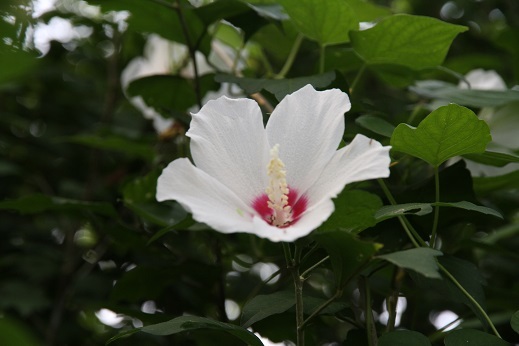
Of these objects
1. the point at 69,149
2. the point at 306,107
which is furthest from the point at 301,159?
the point at 69,149

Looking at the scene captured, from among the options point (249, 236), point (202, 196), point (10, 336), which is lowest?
point (249, 236)

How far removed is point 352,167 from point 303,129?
0.43ft

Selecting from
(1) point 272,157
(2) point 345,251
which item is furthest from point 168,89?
(2) point 345,251

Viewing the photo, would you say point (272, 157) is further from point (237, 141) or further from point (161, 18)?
point (161, 18)

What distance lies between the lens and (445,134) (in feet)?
3.31

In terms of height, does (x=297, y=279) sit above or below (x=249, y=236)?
above

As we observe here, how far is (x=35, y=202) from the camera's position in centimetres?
138

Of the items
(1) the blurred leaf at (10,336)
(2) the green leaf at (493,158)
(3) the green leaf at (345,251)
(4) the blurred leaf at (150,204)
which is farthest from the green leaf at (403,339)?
(1) the blurred leaf at (10,336)

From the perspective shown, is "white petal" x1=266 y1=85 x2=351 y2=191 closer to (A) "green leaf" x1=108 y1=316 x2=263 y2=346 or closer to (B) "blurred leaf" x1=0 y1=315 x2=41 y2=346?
(A) "green leaf" x1=108 y1=316 x2=263 y2=346

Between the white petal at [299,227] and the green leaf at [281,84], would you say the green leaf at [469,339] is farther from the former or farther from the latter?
the green leaf at [281,84]

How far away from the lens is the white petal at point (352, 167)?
859 mm

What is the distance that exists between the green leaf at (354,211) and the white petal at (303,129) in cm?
6

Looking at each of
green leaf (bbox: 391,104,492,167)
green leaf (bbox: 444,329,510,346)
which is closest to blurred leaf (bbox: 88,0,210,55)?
green leaf (bbox: 391,104,492,167)

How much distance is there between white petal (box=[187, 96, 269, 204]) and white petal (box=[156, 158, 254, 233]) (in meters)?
0.05
